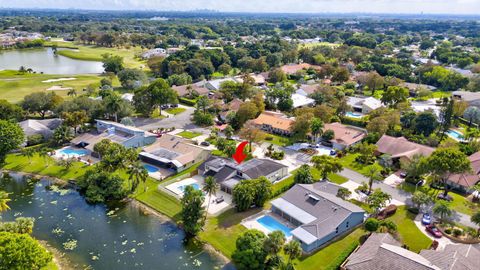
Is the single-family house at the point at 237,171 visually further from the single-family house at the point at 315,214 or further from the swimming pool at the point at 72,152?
the swimming pool at the point at 72,152

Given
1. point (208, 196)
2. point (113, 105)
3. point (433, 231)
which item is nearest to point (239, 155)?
point (208, 196)

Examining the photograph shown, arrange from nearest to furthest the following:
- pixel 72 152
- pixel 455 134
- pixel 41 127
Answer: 1. pixel 72 152
2. pixel 41 127
3. pixel 455 134

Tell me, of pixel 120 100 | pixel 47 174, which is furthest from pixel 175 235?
pixel 120 100

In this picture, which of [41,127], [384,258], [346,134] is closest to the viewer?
[384,258]

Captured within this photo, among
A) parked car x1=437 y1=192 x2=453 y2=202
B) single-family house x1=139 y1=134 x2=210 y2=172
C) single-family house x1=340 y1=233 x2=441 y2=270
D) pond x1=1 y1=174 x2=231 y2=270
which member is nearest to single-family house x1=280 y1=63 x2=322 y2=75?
single-family house x1=139 y1=134 x2=210 y2=172

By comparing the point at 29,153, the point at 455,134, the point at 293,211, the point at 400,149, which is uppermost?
the point at 400,149

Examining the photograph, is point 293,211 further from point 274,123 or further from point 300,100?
point 300,100

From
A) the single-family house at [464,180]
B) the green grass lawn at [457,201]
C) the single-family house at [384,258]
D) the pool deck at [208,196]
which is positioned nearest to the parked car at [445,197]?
the green grass lawn at [457,201]
